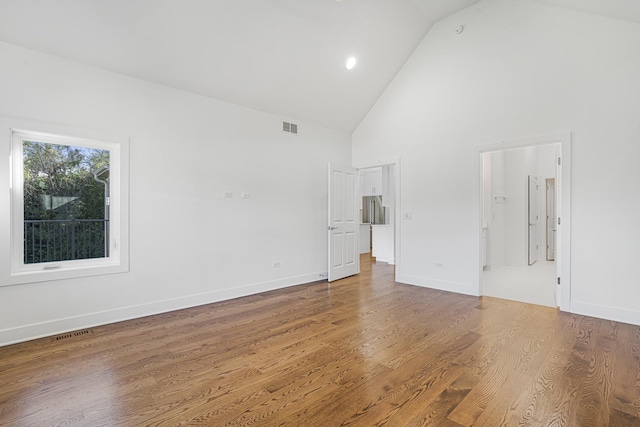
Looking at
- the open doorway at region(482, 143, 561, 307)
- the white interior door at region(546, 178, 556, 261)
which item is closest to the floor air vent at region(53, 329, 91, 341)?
the open doorway at region(482, 143, 561, 307)

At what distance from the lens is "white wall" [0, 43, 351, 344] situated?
3057mm

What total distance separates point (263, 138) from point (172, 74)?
5.07 feet

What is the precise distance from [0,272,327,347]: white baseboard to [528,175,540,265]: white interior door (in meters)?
5.86

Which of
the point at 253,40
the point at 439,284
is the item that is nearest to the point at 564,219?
the point at 439,284

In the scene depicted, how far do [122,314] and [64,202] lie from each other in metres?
1.43

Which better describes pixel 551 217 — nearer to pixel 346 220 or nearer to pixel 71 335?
pixel 346 220

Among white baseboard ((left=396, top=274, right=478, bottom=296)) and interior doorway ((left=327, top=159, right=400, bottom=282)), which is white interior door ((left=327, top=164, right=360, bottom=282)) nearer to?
interior doorway ((left=327, top=159, right=400, bottom=282))

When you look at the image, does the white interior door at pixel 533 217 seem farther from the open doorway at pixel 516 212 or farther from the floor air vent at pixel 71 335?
the floor air vent at pixel 71 335

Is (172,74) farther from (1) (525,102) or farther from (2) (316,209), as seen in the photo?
(1) (525,102)

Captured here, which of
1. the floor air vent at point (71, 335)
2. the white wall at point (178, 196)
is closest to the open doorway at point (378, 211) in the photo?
the white wall at point (178, 196)

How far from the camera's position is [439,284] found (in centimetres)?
491

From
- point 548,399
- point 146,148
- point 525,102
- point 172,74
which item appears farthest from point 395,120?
point 548,399

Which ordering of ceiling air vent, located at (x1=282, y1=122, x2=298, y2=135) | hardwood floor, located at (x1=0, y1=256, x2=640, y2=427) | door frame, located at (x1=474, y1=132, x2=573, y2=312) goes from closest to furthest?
hardwood floor, located at (x1=0, y1=256, x2=640, y2=427) < door frame, located at (x1=474, y1=132, x2=573, y2=312) < ceiling air vent, located at (x1=282, y1=122, x2=298, y2=135)

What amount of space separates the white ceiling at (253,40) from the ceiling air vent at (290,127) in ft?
0.44
